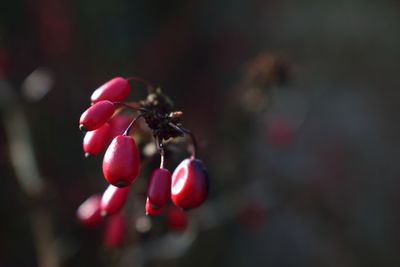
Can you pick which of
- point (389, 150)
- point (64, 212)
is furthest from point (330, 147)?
point (64, 212)

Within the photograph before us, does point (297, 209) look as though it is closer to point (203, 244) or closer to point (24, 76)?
point (203, 244)

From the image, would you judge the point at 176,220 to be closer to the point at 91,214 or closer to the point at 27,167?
the point at 91,214

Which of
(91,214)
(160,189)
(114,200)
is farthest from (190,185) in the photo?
(91,214)

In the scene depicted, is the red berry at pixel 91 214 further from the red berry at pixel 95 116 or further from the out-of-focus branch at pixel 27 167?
the red berry at pixel 95 116

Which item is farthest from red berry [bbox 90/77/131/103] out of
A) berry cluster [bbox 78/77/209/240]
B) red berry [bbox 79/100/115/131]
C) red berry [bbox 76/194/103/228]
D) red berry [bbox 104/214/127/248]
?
red berry [bbox 104/214/127/248]

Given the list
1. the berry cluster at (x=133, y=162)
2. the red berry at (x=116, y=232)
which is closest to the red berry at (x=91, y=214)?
the red berry at (x=116, y=232)

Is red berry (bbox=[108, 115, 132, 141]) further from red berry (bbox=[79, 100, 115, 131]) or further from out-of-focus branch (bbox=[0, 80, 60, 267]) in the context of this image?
out-of-focus branch (bbox=[0, 80, 60, 267])

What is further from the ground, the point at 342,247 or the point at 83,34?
the point at 83,34
